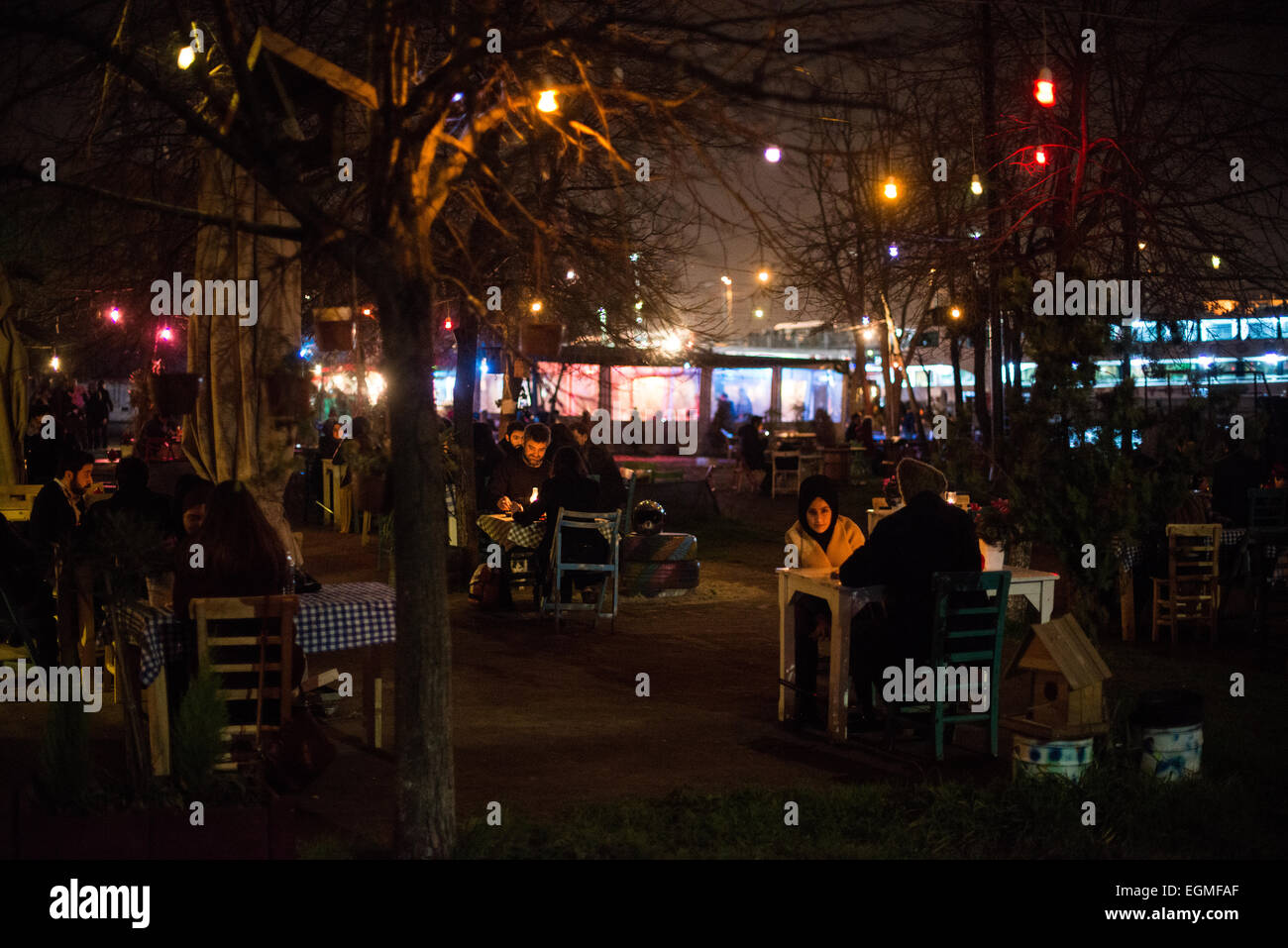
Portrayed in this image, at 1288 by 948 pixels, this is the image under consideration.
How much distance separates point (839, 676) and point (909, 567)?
746 mm

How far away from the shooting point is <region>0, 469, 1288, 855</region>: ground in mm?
5680

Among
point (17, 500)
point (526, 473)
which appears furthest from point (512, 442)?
point (17, 500)

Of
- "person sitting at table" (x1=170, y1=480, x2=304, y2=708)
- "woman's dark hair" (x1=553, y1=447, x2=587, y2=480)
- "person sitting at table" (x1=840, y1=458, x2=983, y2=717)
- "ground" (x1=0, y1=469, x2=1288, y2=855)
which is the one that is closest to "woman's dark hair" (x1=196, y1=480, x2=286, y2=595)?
"person sitting at table" (x1=170, y1=480, x2=304, y2=708)

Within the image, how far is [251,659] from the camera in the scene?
6031 millimetres

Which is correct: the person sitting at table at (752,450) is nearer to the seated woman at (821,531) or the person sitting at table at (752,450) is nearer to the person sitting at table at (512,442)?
the person sitting at table at (512,442)

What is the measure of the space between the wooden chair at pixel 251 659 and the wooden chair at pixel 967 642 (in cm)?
327


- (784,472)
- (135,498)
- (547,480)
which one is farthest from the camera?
(784,472)

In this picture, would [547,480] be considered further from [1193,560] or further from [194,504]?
[1193,560]

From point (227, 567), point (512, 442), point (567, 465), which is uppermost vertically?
point (512, 442)

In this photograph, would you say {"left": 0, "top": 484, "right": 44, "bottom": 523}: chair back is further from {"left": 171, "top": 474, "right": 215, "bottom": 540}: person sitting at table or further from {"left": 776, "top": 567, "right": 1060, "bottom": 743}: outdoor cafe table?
{"left": 776, "top": 567, "right": 1060, "bottom": 743}: outdoor cafe table

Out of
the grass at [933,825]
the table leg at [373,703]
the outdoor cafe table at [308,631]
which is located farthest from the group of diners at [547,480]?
the grass at [933,825]

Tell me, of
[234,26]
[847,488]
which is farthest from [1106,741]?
[847,488]

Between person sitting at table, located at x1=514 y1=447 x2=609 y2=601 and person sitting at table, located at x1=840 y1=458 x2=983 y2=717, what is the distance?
161 inches

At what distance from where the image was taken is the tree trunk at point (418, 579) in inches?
171
